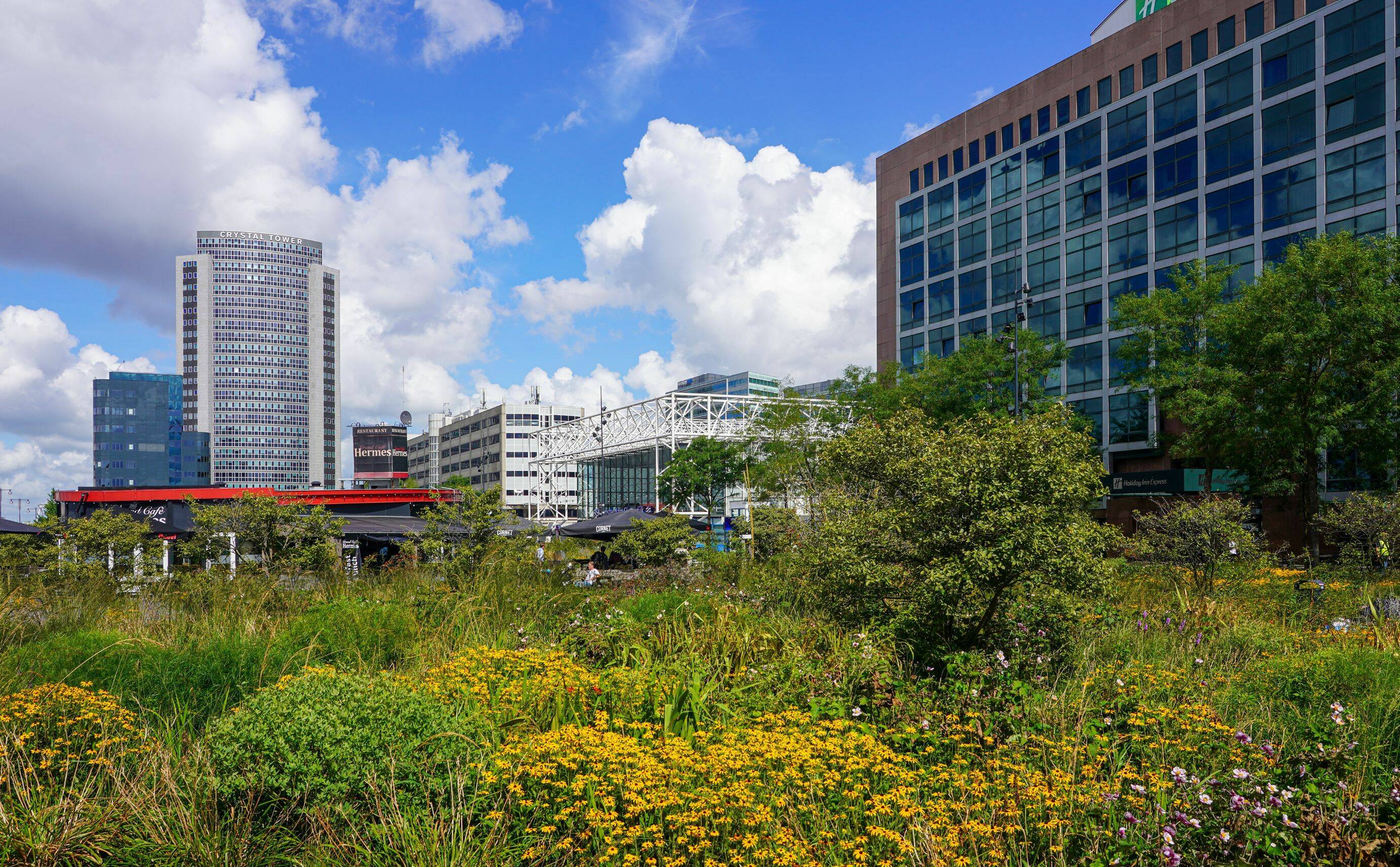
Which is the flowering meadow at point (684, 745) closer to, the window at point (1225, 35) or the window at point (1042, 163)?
the window at point (1225, 35)

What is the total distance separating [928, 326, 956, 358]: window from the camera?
165ft

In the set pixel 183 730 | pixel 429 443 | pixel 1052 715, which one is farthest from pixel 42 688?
pixel 429 443

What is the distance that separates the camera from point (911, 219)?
2131 inches

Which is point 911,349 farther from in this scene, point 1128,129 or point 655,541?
point 655,541

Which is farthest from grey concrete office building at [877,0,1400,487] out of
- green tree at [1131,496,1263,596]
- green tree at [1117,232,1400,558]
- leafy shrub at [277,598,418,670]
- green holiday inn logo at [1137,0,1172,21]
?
leafy shrub at [277,598,418,670]

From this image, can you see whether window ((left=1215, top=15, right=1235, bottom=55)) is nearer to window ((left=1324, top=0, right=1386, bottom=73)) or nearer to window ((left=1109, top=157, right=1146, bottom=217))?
window ((left=1324, top=0, right=1386, bottom=73))

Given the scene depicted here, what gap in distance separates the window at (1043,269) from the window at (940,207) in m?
6.70

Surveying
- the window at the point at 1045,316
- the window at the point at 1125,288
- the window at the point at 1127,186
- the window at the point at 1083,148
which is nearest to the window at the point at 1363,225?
the window at the point at 1125,288

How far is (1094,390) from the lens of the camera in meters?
42.6

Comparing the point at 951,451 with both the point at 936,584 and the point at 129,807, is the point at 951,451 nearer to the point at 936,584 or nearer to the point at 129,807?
the point at 936,584

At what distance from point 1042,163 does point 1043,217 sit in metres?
3.04

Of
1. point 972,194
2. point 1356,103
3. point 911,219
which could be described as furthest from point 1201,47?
point 911,219

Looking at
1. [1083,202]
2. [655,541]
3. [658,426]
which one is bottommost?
[655,541]

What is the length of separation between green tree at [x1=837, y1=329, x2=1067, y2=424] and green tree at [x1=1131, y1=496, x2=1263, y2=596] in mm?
17879
